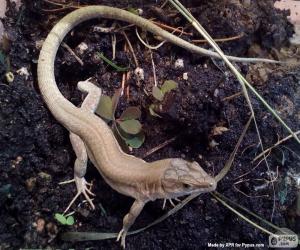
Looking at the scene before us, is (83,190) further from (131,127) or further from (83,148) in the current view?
(131,127)

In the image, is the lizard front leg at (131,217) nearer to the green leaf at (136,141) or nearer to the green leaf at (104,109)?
the green leaf at (136,141)

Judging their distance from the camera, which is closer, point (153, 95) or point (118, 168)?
point (118, 168)

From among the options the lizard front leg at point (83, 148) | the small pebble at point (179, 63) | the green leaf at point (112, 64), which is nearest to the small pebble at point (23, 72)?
the lizard front leg at point (83, 148)

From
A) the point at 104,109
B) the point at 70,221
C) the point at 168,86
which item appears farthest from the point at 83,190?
the point at 168,86

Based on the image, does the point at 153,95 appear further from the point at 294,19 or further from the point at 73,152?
the point at 294,19

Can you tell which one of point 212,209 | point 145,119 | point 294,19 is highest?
point 294,19

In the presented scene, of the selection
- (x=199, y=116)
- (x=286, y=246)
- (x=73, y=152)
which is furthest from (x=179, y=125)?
(x=286, y=246)

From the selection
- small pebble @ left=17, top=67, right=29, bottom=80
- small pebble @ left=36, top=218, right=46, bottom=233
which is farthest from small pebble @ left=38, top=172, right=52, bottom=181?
small pebble @ left=17, top=67, right=29, bottom=80
